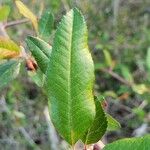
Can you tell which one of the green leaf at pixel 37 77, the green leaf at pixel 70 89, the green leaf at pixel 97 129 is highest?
the green leaf at pixel 70 89

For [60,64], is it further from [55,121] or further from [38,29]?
[38,29]

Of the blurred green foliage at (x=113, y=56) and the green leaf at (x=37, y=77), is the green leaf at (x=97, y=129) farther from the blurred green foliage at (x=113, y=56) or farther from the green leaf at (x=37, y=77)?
the blurred green foliage at (x=113, y=56)

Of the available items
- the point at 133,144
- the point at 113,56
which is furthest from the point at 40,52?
the point at 113,56

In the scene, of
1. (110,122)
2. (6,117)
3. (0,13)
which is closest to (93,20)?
(6,117)

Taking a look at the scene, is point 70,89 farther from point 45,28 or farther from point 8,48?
point 45,28

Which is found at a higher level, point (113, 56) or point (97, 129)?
point (97, 129)

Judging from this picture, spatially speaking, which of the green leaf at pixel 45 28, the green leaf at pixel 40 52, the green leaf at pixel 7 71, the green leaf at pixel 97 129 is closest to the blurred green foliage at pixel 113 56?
the green leaf at pixel 45 28

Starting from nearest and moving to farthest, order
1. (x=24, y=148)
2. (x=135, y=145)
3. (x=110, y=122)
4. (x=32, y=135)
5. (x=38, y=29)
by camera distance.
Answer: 1. (x=135, y=145)
2. (x=110, y=122)
3. (x=38, y=29)
4. (x=24, y=148)
5. (x=32, y=135)
